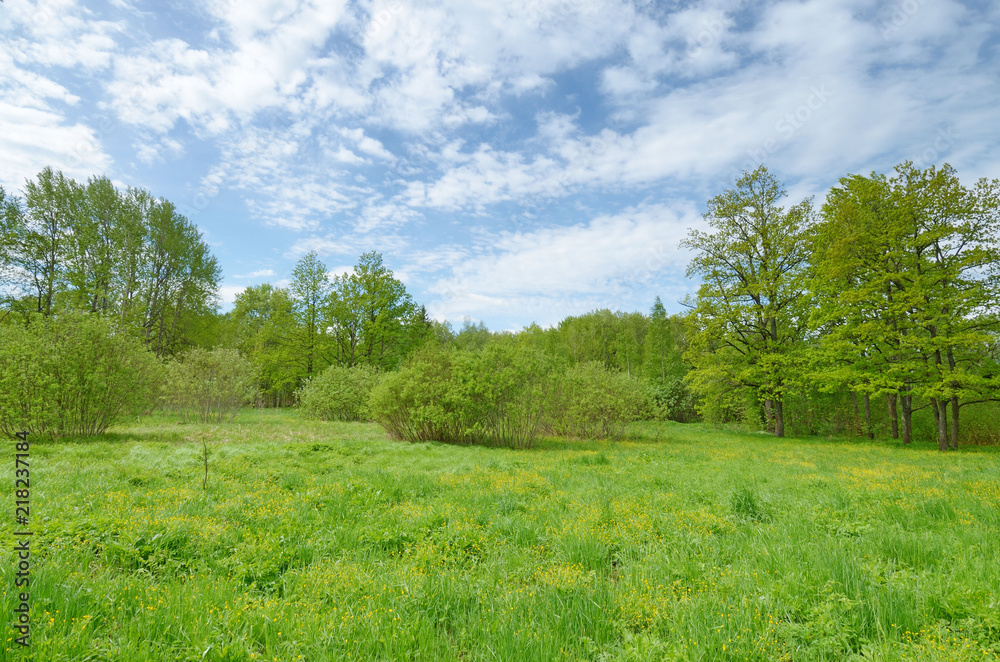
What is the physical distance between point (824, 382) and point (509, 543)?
73.7 ft

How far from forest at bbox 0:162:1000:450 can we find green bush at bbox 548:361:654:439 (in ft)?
0.33

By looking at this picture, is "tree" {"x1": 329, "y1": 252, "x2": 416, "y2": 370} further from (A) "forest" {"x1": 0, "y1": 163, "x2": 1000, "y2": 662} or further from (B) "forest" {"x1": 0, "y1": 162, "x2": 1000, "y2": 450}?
(A) "forest" {"x1": 0, "y1": 163, "x2": 1000, "y2": 662}

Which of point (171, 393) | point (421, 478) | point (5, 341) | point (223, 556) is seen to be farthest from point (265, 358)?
point (223, 556)

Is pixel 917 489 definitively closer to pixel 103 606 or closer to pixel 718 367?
pixel 103 606

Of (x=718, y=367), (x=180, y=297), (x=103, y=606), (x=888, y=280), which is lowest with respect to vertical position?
(x=103, y=606)

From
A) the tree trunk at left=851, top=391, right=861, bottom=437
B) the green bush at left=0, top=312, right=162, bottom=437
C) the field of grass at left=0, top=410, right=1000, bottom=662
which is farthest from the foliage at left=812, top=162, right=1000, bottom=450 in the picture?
A: the green bush at left=0, top=312, right=162, bottom=437

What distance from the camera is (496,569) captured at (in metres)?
4.34

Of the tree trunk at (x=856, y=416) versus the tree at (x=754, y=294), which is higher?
the tree at (x=754, y=294)

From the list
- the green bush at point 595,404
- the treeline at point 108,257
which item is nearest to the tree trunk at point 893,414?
the green bush at point 595,404

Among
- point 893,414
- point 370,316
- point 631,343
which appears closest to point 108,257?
point 370,316

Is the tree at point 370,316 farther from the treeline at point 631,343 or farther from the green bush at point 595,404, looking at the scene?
the green bush at point 595,404

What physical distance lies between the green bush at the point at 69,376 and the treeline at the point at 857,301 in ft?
88.4

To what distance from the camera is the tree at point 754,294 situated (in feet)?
76.4

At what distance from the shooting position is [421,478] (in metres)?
8.57
